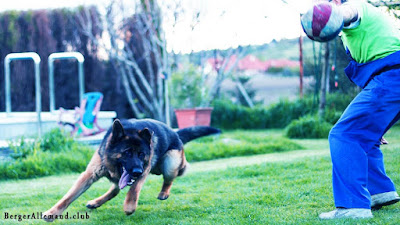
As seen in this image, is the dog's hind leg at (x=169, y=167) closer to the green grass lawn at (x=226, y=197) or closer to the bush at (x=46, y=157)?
the green grass lawn at (x=226, y=197)

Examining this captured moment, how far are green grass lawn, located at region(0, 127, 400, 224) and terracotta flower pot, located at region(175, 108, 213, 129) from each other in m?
4.89

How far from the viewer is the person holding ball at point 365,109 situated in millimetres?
3158

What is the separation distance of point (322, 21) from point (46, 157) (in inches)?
222

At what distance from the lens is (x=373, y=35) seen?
3186 millimetres

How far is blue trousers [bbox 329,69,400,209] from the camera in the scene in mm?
3160

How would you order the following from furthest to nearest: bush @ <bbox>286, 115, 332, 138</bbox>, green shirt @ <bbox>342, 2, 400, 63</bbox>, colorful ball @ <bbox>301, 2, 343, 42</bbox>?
bush @ <bbox>286, 115, 332, 138</bbox> < green shirt @ <bbox>342, 2, 400, 63</bbox> < colorful ball @ <bbox>301, 2, 343, 42</bbox>

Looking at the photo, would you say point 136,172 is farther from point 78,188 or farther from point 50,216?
point 50,216

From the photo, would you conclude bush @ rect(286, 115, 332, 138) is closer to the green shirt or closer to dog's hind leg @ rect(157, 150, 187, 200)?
dog's hind leg @ rect(157, 150, 187, 200)

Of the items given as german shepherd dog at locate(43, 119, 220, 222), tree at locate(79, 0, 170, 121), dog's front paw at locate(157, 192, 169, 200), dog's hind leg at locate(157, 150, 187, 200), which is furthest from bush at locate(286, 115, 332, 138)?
german shepherd dog at locate(43, 119, 220, 222)

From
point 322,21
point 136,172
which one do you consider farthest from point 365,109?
point 136,172

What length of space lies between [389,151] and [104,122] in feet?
21.6

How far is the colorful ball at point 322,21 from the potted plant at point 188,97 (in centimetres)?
868

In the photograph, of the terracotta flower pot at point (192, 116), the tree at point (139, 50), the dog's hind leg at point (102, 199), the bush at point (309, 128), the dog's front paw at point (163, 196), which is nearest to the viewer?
the dog's hind leg at point (102, 199)

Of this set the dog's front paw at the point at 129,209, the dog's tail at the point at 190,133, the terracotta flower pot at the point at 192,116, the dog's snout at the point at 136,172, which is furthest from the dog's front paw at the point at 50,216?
the terracotta flower pot at the point at 192,116
